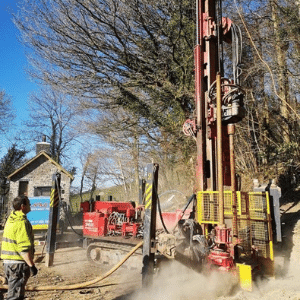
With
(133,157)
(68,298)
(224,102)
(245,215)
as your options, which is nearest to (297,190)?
(245,215)

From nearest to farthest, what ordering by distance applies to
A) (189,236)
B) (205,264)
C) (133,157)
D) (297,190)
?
(205,264), (189,236), (297,190), (133,157)

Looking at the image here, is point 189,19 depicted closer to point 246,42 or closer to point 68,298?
point 246,42

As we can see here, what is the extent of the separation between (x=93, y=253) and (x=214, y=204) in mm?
3801

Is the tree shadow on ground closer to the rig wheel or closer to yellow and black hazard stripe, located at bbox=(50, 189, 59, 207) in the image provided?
the rig wheel

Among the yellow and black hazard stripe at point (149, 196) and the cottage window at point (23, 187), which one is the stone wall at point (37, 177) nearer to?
the cottage window at point (23, 187)

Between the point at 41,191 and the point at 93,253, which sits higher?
the point at 41,191

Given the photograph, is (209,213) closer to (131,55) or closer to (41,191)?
(131,55)

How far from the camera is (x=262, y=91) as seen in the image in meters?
11.7

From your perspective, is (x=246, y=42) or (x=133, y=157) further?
(x=133, y=157)

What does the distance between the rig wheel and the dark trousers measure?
424 cm

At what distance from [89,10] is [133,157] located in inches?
526

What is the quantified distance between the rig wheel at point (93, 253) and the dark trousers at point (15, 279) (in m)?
4.24

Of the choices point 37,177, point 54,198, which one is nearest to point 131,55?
point 54,198

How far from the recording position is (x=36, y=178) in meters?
20.2
